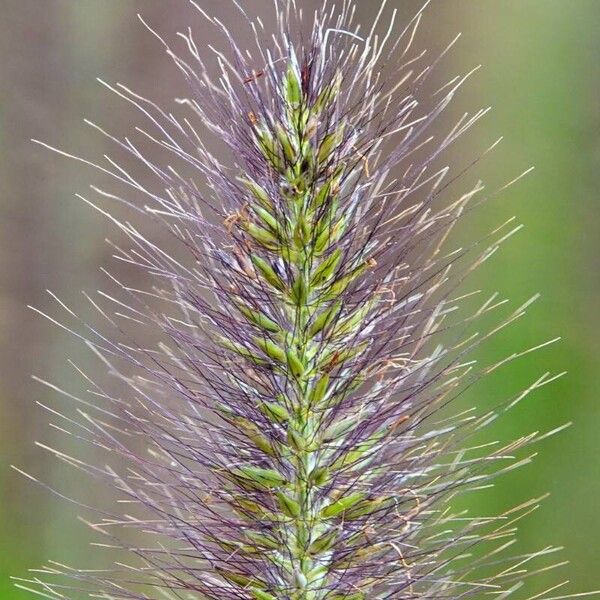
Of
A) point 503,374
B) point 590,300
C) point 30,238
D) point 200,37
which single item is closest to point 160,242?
point 30,238

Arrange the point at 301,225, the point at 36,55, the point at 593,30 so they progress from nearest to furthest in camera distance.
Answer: the point at 301,225
the point at 593,30
the point at 36,55

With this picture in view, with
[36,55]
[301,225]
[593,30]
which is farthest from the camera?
[36,55]

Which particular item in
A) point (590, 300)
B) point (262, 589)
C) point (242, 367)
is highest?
point (590, 300)

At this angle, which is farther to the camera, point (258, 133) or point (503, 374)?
point (503, 374)

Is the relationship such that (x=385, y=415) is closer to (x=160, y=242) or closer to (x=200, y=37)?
(x=160, y=242)

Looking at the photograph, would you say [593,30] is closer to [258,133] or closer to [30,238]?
[258,133]

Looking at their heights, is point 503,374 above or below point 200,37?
below
